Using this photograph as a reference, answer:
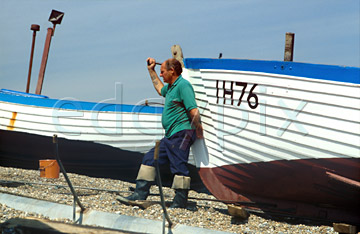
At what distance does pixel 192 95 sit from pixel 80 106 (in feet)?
14.9

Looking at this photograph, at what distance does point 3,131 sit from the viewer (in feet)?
33.5

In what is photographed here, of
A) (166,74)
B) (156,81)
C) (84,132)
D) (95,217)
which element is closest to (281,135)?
(166,74)

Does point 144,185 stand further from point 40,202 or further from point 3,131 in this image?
point 3,131

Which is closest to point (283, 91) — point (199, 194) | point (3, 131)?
point (199, 194)

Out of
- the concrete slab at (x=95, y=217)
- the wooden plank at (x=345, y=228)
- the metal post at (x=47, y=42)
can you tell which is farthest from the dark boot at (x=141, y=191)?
the metal post at (x=47, y=42)

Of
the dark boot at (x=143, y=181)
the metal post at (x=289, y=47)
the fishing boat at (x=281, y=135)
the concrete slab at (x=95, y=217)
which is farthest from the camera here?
the dark boot at (x=143, y=181)

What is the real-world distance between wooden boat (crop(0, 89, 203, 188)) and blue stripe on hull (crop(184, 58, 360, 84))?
376 cm

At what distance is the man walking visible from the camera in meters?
5.72

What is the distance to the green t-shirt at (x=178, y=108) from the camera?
5.72 m

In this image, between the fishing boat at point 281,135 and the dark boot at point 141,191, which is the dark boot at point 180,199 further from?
the fishing boat at point 281,135

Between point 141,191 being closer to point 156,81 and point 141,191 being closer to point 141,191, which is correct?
point 141,191

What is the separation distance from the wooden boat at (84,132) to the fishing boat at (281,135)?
3.31 metres

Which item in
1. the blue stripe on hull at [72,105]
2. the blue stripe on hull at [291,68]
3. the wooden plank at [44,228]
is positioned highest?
the blue stripe on hull at [291,68]

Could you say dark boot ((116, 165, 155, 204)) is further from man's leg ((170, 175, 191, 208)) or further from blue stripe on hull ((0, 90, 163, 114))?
blue stripe on hull ((0, 90, 163, 114))
